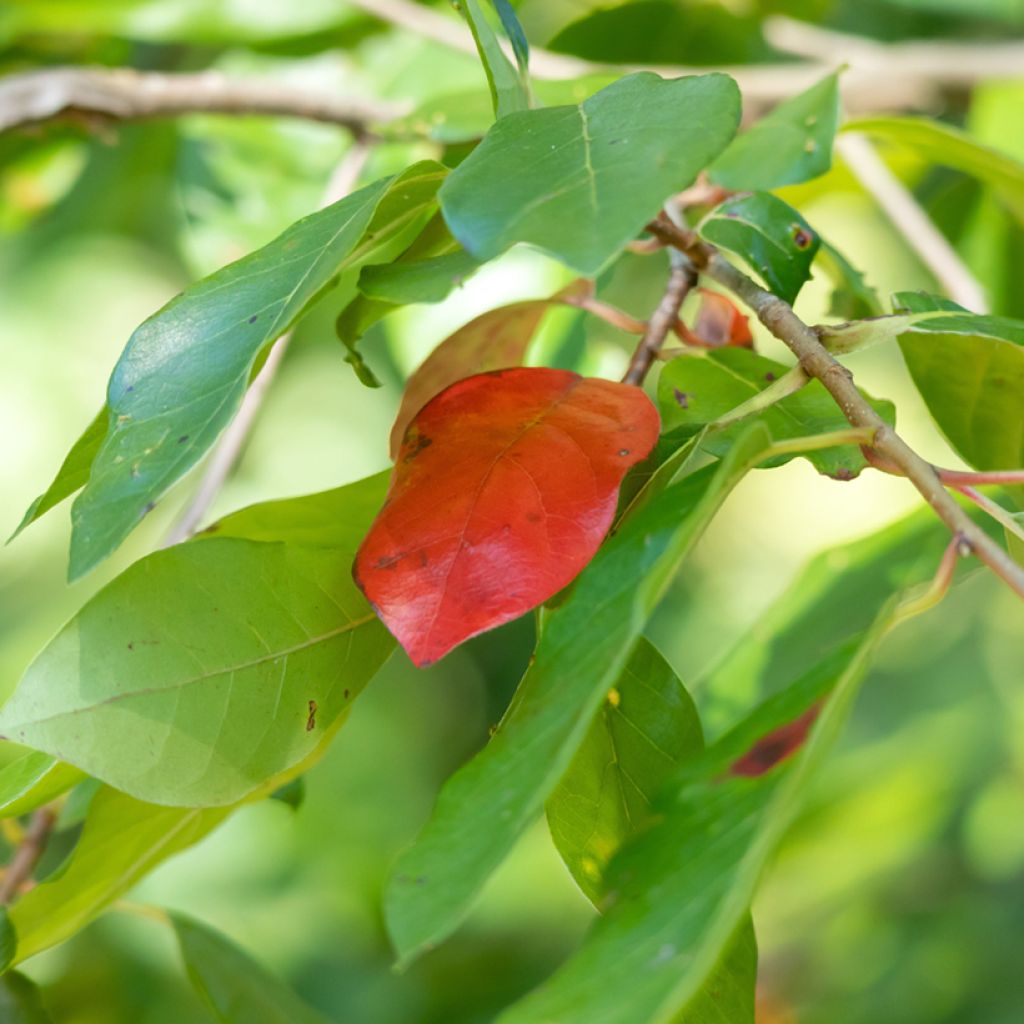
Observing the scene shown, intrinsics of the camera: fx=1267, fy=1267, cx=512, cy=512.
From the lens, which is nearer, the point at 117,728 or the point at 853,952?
the point at 117,728

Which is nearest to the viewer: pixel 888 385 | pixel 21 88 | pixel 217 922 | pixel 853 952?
pixel 21 88

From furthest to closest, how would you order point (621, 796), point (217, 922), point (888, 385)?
point (888, 385) → point (217, 922) → point (621, 796)

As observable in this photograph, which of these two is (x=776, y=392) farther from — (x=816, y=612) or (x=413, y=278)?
(x=816, y=612)

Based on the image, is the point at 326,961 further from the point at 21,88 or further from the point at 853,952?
the point at 21,88

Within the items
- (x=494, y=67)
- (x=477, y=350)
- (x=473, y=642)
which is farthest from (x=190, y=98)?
(x=473, y=642)

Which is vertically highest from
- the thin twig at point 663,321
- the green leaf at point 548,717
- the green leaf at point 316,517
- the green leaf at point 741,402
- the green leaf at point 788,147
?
the green leaf at point 548,717

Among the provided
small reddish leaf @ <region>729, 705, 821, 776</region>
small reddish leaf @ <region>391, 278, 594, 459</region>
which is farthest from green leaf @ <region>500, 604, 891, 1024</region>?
small reddish leaf @ <region>391, 278, 594, 459</region>

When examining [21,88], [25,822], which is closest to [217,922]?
[25,822]

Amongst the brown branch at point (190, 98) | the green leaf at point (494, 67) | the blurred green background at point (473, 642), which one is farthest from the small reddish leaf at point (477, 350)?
the brown branch at point (190, 98)

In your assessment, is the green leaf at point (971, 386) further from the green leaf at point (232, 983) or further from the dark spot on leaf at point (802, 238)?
the green leaf at point (232, 983)
